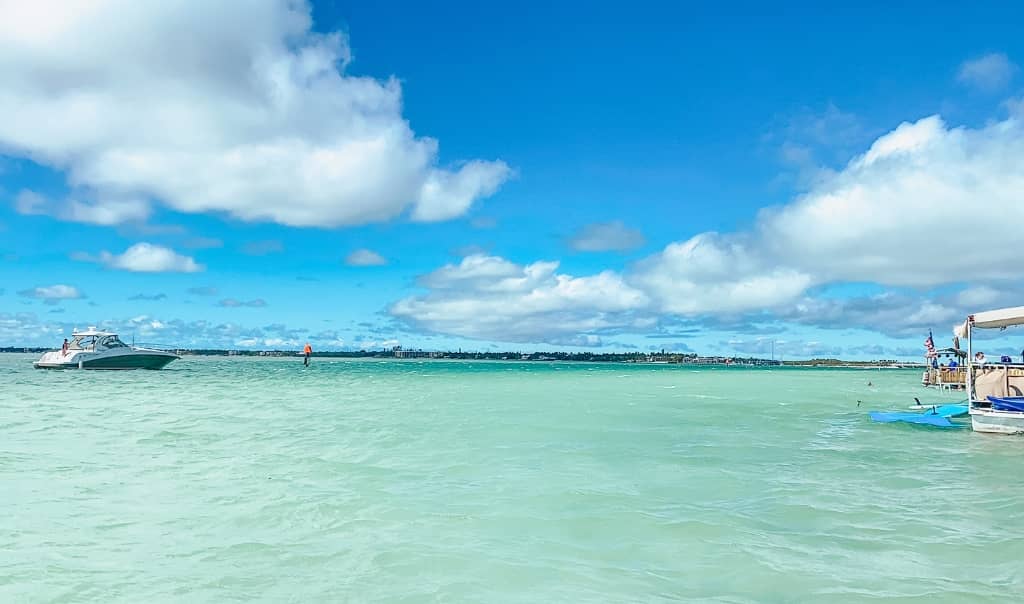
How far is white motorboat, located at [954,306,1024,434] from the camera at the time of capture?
21.1 meters

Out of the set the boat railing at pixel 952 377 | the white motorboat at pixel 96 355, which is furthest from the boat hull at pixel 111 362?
the boat railing at pixel 952 377

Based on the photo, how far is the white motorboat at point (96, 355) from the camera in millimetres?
61625

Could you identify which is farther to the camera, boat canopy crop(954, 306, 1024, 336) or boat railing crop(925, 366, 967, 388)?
boat railing crop(925, 366, 967, 388)

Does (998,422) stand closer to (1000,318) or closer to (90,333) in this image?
(1000,318)

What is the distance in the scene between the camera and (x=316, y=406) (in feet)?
103

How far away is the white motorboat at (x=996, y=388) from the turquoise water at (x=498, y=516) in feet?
1.90

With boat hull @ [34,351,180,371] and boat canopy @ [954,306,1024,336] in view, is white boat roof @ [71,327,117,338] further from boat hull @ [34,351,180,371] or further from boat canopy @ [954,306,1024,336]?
boat canopy @ [954,306,1024,336]

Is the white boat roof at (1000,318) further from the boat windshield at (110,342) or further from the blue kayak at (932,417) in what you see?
the boat windshield at (110,342)

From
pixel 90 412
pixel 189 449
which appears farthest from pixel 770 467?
pixel 90 412

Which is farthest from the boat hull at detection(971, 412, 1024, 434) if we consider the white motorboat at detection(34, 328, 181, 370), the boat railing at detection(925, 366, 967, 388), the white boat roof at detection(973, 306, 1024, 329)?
the white motorboat at detection(34, 328, 181, 370)

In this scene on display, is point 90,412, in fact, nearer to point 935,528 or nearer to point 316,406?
point 316,406

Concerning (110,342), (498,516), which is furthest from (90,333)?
(498,516)

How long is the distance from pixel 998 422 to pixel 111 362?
67.3m

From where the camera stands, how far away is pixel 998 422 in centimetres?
2155
